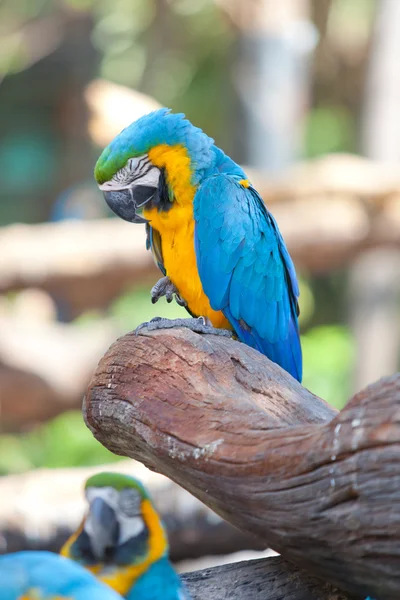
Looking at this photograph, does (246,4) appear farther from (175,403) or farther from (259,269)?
(175,403)

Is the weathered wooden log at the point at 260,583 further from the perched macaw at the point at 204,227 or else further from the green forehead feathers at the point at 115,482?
the perched macaw at the point at 204,227

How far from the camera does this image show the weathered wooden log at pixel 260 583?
5.16 feet

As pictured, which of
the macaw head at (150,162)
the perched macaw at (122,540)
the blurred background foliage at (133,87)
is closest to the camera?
the perched macaw at (122,540)

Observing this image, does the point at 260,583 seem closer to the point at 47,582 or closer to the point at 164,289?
the point at 47,582

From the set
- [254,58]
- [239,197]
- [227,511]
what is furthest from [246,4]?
[227,511]

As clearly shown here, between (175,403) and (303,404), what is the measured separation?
0.29 metres

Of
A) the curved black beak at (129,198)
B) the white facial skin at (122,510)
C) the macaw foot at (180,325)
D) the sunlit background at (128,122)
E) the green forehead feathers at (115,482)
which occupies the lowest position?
the white facial skin at (122,510)

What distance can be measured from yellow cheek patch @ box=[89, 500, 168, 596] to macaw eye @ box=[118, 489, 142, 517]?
0.04ft

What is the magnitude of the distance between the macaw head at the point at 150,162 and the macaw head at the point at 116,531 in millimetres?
786

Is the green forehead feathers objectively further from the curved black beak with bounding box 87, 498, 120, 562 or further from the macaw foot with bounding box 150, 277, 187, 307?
the macaw foot with bounding box 150, 277, 187, 307

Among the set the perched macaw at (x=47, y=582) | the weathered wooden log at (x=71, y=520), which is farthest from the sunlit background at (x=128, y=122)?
the perched macaw at (x=47, y=582)

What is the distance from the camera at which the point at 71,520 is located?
9.82 ft

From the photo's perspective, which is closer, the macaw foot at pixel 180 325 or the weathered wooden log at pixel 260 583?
the weathered wooden log at pixel 260 583

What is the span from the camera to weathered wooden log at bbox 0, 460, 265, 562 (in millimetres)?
2955
